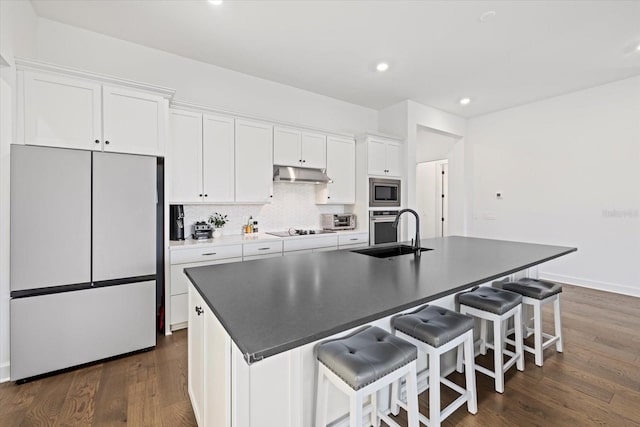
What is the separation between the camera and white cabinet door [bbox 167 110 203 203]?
3.10 meters

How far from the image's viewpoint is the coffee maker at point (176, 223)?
3.25 meters

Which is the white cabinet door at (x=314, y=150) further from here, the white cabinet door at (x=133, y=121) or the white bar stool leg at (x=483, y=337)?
→ the white bar stool leg at (x=483, y=337)

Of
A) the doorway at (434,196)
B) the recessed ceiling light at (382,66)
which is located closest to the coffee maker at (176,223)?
the recessed ceiling light at (382,66)

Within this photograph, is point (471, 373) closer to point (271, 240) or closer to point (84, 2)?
point (271, 240)

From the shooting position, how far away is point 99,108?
95.7 inches

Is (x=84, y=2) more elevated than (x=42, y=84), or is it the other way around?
(x=84, y=2)

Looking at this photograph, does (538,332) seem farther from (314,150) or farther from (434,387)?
(314,150)

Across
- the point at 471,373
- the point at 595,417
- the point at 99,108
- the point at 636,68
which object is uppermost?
the point at 636,68

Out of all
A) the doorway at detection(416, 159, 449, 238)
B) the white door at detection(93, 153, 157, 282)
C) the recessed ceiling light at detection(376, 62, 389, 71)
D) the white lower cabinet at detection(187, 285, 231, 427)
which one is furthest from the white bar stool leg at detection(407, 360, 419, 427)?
the doorway at detection(416, 159, 449, 238)

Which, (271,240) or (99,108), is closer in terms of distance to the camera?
(99,108)

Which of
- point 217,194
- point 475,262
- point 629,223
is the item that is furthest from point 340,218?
point 629,223

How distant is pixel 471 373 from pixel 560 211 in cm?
418

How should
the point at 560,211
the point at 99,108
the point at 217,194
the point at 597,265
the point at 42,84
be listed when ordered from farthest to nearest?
the point at 560,211 < the point at 597,265 < the point at 217,194 < the point at 99,108 < the point at 42,84

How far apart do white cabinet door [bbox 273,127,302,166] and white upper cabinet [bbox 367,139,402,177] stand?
1144 mm
